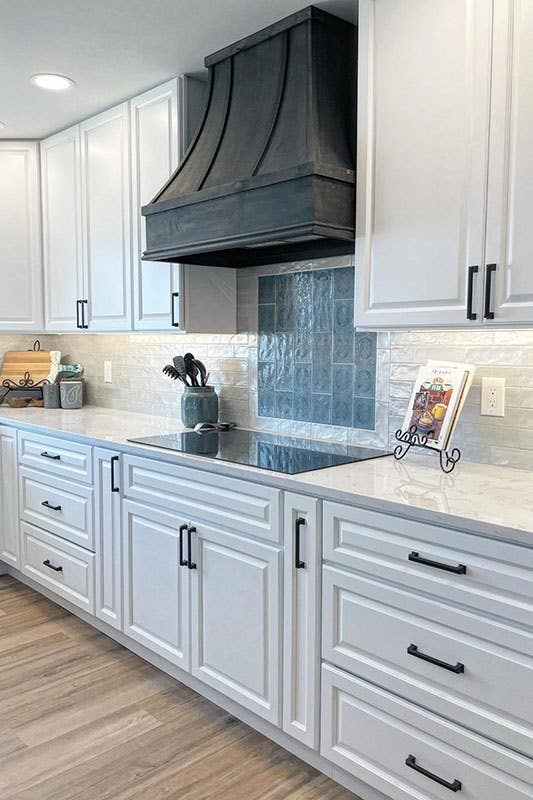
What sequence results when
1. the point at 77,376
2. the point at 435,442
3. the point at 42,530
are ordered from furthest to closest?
the point at 77,376 → the point at 42,530 → the point at 435,442

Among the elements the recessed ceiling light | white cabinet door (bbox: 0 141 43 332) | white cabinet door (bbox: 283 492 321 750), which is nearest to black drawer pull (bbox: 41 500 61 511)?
white cabinet door (bbox: 0 141 43 332)

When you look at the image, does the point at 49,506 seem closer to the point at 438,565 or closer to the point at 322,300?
the point at 322,300

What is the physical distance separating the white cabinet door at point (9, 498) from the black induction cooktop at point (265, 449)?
103cm

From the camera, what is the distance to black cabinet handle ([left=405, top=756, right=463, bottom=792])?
1.54 m

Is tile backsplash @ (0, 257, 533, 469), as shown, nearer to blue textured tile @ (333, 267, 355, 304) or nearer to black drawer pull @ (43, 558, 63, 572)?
blue textured tile @ (333, 267, 355, 304)

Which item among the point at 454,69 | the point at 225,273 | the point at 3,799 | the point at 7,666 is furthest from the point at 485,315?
the point at 7,666

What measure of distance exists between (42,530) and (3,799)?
1387 mm

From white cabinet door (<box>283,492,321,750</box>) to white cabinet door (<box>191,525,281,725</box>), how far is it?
0.14 feet

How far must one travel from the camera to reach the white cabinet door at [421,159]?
176 centimetres

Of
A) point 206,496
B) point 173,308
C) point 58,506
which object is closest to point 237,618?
point 206,496

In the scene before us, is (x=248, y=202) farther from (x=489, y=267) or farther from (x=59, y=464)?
(x=59, y=464)

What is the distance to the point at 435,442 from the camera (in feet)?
6.59

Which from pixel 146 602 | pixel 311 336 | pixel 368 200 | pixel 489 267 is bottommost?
pixel 146 602

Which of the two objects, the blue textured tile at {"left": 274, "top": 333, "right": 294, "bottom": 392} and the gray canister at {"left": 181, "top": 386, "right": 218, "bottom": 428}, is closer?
the blue textured tile at {"left": 274, "top": 333, "right": 294, "bottom": 392}
